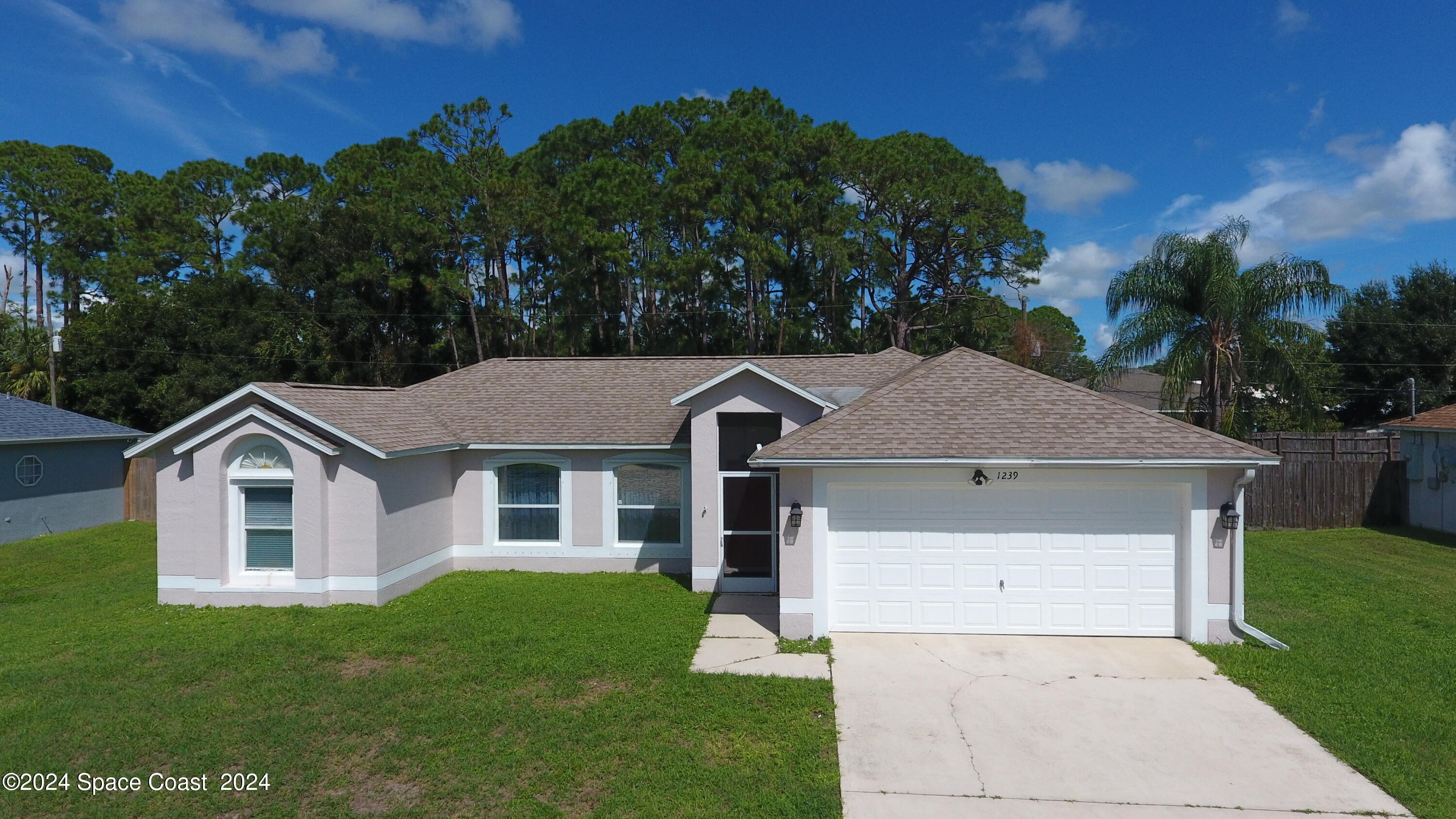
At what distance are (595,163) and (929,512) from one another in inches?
949

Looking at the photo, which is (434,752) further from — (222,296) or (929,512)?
(222,296)

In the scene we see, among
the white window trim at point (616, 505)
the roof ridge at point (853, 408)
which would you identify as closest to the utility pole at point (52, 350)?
the white window trim at point (616, 505)

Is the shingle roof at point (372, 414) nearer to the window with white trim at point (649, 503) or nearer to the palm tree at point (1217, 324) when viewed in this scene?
the window with white trim at point (649, 503)

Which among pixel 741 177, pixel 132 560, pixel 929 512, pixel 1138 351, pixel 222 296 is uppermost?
pixel 741 177

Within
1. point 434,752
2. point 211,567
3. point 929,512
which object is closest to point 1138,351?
point 929,512

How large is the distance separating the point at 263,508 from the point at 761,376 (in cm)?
829

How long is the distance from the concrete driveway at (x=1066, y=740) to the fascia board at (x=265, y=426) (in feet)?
26.7

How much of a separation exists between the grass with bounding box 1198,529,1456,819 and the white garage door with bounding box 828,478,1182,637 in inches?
46.8

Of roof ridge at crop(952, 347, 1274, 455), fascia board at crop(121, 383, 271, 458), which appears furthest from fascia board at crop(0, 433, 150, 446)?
roof ridge at crop(952, 347, 1274, 455)

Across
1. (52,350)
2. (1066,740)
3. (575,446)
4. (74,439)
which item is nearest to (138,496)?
(74,439)

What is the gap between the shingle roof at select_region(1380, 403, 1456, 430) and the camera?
51.2 ft

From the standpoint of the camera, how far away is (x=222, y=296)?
29.4 meters

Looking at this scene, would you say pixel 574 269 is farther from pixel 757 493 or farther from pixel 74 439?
pixel 757 493

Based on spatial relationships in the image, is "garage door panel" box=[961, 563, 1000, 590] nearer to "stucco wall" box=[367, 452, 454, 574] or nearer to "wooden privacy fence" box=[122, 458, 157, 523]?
"stucco wall" box=[367, 452, 454, 574]
